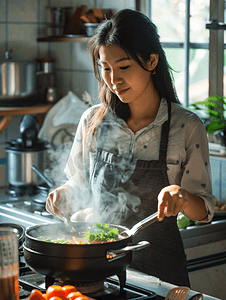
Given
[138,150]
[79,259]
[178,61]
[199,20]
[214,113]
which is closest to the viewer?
[79,259]

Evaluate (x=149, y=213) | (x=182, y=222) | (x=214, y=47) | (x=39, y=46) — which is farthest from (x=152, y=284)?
(x=39, y=46)

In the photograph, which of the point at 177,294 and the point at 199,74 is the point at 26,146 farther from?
the point at 177,294

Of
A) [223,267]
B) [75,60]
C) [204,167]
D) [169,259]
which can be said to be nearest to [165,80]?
[204,167]

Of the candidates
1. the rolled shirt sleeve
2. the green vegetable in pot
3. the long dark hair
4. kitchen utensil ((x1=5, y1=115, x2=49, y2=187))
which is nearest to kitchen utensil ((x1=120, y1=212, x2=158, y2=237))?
the rolled shirt sleeve

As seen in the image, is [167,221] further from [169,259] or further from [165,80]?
[165,80]

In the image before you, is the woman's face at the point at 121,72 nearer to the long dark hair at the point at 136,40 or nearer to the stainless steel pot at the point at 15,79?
the long dark hair at the point at 136,40

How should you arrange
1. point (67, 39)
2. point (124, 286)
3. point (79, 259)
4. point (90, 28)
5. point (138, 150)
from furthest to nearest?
point (67, 39) < point (90, 28) < point (138, 150) < point (124, 286) < point (79, 259)

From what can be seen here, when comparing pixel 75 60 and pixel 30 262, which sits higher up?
pixel 75 60

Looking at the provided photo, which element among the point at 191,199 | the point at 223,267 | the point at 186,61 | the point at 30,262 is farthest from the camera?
the point at 186,61

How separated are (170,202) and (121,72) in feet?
1.44

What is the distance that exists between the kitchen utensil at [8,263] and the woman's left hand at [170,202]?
1.28 feet

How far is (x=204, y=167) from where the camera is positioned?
134cm

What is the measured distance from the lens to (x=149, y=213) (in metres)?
1.41

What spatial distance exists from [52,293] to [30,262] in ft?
0.48
